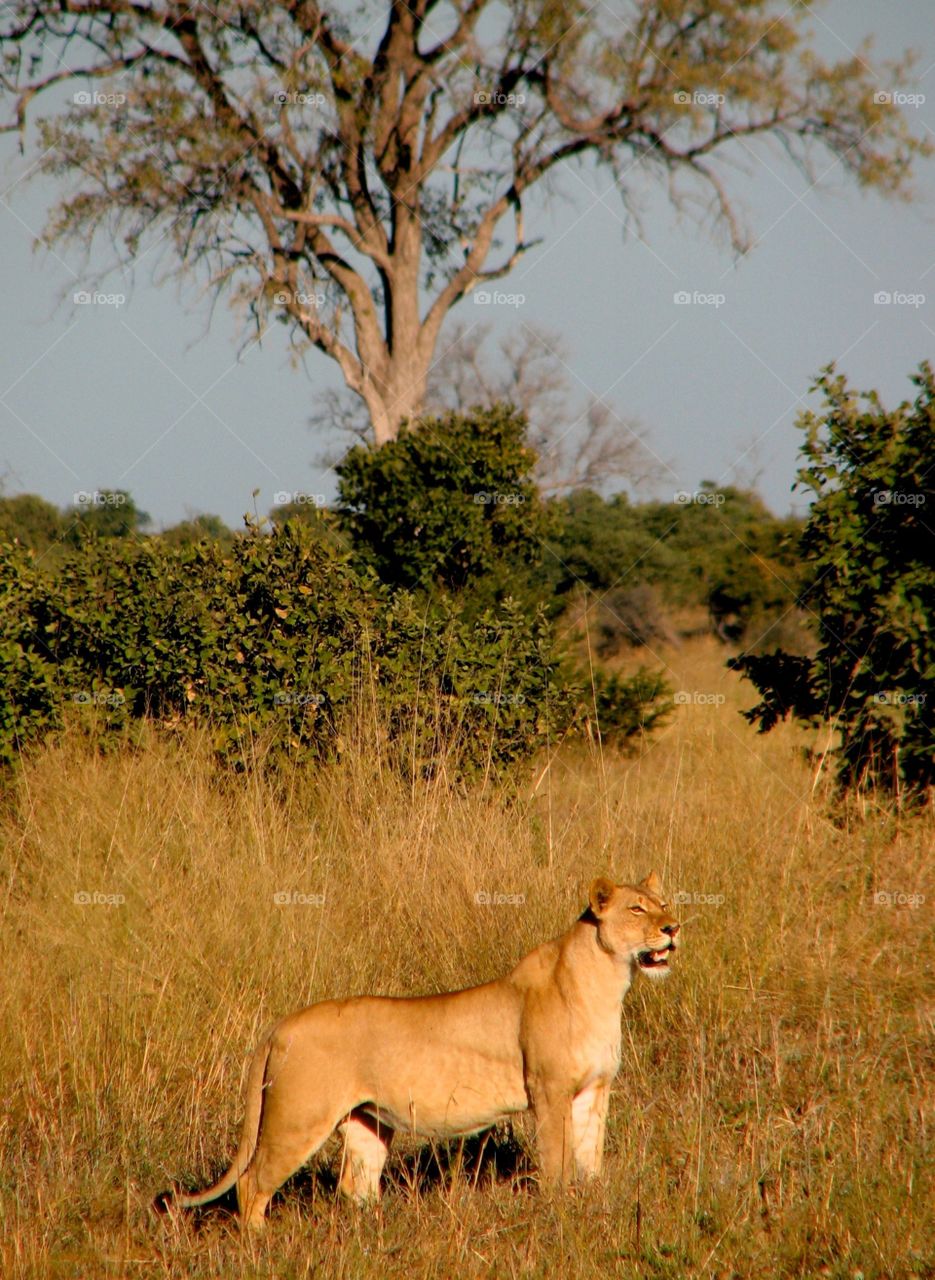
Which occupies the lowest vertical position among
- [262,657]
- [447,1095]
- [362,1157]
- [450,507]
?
[362,1157]

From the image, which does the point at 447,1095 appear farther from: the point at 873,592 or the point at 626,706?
the point at 626,706

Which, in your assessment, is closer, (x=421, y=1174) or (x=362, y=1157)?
(x=362, y=1157)

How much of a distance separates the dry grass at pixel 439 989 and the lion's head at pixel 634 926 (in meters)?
0.70

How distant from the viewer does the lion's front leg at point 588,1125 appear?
397 centimetres

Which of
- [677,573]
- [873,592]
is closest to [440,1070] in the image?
[873,592]

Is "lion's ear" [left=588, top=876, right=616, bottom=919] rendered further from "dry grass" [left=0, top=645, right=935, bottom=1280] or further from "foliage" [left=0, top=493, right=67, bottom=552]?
"foliage" [left=0, top=493, right=67, bottom=552]

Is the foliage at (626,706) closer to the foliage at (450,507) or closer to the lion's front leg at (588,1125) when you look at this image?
the foliage at (450,507)

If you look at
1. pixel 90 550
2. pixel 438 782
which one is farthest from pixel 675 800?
pixel 90 550

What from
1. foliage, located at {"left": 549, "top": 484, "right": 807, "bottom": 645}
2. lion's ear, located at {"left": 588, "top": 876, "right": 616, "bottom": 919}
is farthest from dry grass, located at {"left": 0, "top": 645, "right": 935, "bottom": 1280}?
foliage, located at {"left": 549, "top": 484, "right": 807, "bottom": 645}

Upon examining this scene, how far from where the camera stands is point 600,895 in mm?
4031

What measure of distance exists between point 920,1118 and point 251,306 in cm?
1441

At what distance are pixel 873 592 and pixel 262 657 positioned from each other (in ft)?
12.7

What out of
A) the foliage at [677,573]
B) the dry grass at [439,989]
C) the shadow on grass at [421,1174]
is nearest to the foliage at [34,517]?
the foliage at [677,573]

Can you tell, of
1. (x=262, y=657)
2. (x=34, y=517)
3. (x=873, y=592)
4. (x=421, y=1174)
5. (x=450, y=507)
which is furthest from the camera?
(x=34, y=517)
